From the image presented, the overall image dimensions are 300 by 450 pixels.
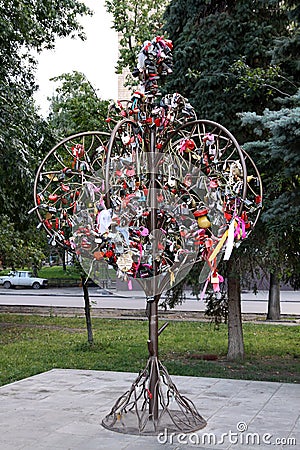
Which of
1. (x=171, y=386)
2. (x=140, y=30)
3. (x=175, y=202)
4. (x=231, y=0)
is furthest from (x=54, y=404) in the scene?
(x=140, y=30)

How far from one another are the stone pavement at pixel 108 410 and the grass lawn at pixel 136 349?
4.79ft

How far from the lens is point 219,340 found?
1360 centimetres

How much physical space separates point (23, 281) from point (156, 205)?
30.9 m

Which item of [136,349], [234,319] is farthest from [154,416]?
[136,349]

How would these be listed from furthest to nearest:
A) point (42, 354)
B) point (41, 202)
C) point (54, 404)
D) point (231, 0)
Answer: point (42, 354)
point (231, 0)
point (54, 404)
point (41, 202)

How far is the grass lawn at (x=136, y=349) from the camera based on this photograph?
397 inches

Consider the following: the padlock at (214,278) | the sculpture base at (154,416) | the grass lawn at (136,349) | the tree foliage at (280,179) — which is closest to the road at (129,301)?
the grass lawn at (136,349)

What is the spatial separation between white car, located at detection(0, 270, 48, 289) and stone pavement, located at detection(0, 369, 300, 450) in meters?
26.9

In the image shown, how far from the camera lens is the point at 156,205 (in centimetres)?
580

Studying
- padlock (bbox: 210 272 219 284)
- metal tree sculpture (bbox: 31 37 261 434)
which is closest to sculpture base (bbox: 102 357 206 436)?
metal tree sculpture (bbox: 31 37 261 434)

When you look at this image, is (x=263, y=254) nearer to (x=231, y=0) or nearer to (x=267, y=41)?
(x=267, y=41)

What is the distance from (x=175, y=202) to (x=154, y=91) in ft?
3.62

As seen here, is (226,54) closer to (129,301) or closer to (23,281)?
(129,301)

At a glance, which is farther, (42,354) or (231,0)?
(42,354)
